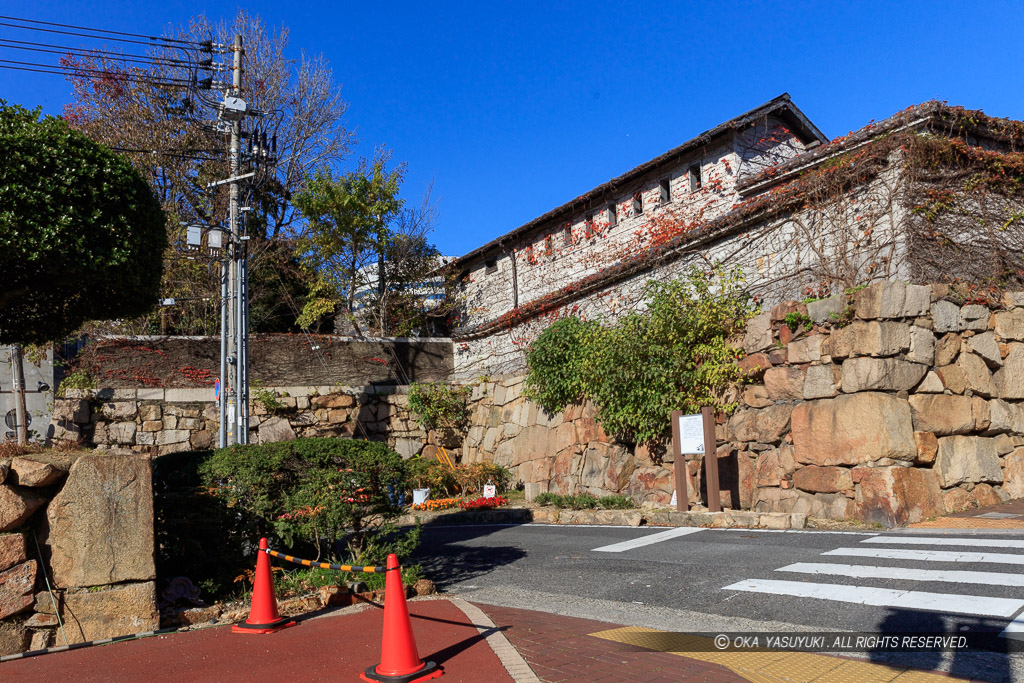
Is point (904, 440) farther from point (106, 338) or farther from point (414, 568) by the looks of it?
point (106, 338)

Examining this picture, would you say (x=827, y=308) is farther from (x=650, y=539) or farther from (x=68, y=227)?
(x=68, y=227)

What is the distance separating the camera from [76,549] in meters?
5.43

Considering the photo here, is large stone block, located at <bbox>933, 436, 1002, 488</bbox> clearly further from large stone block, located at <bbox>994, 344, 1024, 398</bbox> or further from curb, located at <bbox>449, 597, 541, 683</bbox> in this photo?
curb, located at <bbox>449, 597, 541, 683</bbox>

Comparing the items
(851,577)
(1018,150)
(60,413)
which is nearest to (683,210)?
(1018,150)

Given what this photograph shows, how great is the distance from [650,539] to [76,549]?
6.33 meters

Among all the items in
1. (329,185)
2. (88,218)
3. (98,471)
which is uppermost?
(329,185)

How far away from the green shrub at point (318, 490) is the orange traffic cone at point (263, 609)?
720 millimetres

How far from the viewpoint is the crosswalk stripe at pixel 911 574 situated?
573 centimetres

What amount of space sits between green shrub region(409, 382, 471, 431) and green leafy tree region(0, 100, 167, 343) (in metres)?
10.8

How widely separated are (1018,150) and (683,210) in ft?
23.3

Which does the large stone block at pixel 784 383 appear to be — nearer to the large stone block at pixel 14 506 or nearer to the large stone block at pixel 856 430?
the large stone block at pixel 856 430

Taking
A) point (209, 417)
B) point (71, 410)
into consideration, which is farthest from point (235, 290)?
point (71, 410)

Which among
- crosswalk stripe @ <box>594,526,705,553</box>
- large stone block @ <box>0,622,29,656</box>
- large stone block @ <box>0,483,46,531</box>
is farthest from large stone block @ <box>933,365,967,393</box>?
large stone block @ <box>0,622,29,656</box>

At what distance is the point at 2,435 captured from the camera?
1623cm
